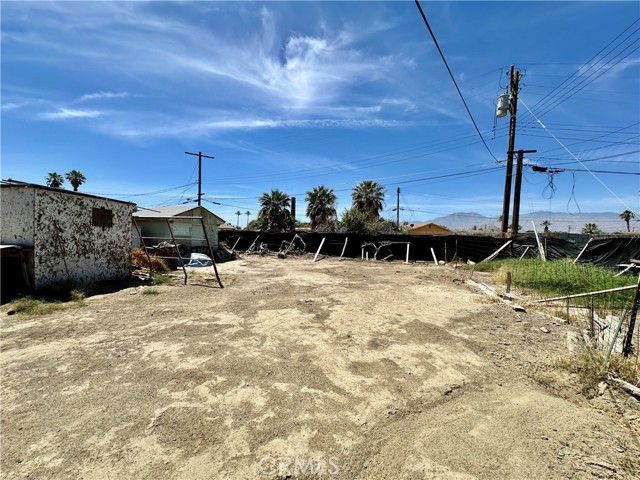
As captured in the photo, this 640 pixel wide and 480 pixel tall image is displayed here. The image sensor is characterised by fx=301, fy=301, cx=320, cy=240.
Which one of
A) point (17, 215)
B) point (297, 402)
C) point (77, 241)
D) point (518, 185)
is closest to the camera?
point (297, 402)

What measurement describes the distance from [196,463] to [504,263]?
13.7 metres

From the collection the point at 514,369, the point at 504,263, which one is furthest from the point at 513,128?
the point at 514,369

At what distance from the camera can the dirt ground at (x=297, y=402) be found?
2.26m

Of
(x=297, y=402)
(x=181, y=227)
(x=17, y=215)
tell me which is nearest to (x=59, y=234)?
(x=17, y=215)

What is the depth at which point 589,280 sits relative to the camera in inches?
314

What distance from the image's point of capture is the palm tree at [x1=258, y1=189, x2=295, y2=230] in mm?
29281

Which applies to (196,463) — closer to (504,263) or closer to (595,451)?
(595,451)

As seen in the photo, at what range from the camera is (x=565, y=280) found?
843 cm

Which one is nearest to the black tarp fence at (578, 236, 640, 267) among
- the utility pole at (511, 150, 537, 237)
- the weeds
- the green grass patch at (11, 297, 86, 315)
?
the utility pole at (511, 150, 537, 237)

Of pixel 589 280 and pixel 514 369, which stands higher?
pixel 589 280

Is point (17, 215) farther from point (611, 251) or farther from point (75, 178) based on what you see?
point (75, 178)

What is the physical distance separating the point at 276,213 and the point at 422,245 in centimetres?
1550

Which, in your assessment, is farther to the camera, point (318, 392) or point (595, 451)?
point (318, 392)

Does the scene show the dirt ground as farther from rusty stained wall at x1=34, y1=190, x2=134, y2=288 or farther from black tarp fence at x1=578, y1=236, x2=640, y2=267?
black tarp fence at x1=578, y1=236, x2=640, y2=267
